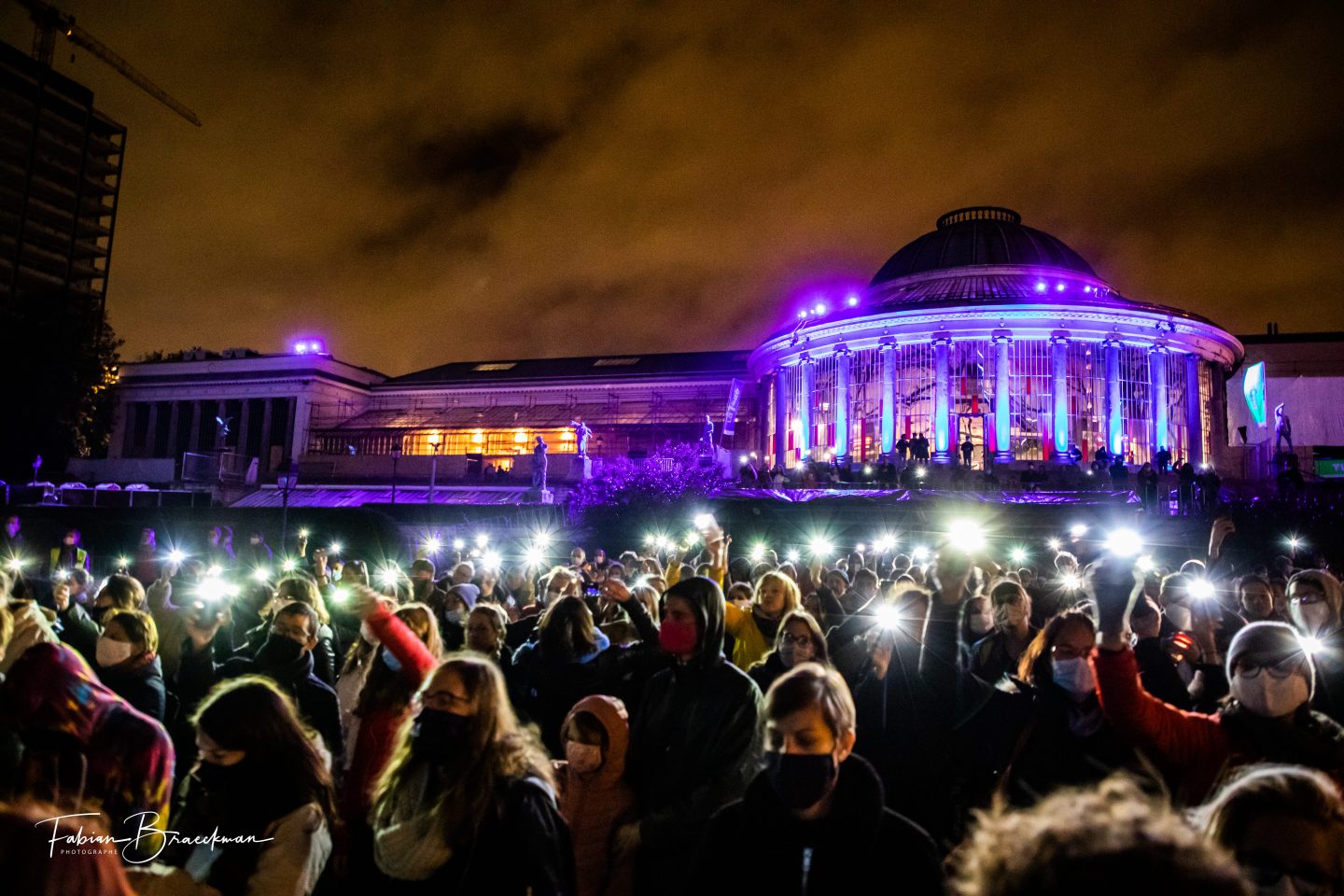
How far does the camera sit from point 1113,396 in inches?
1545

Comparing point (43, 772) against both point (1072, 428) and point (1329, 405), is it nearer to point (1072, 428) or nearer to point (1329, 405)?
point (1072, 428)

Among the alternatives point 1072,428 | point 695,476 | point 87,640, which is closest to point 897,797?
point 87,640

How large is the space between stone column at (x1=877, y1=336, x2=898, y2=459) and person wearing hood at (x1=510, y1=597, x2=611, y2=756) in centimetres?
3682

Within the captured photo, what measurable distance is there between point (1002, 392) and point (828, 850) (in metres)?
39.6

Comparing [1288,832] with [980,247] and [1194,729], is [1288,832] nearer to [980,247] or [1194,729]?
[1194,729]

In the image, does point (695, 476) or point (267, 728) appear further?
point (695, 476)

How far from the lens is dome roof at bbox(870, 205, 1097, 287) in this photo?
4719 centimetres

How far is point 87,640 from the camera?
6.81m

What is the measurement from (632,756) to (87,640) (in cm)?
518

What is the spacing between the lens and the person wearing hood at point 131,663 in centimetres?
493

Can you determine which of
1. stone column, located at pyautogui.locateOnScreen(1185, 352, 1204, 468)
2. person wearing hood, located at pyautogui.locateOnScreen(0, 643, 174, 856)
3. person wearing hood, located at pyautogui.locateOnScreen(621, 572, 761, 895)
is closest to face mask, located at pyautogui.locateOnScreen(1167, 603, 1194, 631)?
person wearing hood, located at pyautogui.locateOnScreen(621, 572, 761, 895)

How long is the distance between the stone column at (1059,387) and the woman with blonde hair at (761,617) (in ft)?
117

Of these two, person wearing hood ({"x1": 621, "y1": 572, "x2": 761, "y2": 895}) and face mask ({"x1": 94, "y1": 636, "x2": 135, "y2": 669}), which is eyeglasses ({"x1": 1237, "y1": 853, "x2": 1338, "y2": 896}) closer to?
person wearing hood ({"x1": 621, "y1": 572, "x2": 761, "y2": 895})

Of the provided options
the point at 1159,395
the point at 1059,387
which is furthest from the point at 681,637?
the point at 1159,395
